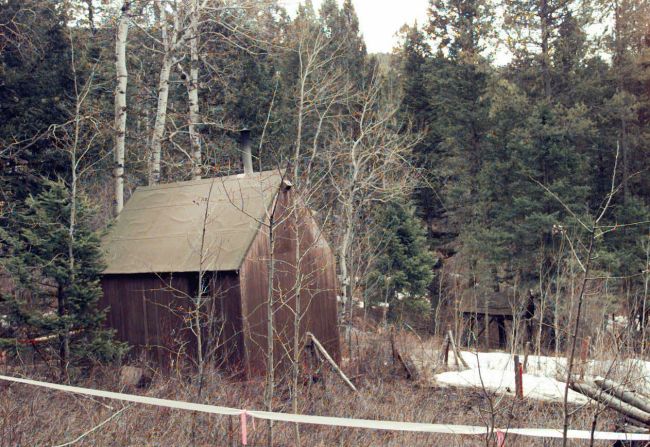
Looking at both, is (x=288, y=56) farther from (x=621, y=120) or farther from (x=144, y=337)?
(x=144, y=337)

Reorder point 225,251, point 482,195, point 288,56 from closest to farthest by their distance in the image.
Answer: point 225,251 < point 482,195 < point 288,56

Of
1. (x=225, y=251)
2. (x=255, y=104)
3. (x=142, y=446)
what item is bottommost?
(x=142, y=446)

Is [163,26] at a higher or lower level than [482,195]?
higher

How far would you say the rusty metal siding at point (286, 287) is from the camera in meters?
10.5

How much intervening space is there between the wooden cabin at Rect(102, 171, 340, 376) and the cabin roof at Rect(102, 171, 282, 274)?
0.09 feet

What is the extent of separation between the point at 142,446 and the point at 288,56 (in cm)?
3089

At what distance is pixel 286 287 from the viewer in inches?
460

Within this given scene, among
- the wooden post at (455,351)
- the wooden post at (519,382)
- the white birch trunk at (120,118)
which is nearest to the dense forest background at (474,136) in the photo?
the white birch trunk at (120,118)

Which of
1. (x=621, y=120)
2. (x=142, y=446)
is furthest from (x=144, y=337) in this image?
(x=621, y=120)

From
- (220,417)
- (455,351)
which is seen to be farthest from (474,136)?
(220,417)

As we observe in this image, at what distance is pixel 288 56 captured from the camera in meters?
34.4

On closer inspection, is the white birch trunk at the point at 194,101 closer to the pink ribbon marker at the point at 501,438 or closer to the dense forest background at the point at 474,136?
the dense forest background at the point at 474,136

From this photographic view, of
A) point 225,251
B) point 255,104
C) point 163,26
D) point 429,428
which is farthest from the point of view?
point 255,104

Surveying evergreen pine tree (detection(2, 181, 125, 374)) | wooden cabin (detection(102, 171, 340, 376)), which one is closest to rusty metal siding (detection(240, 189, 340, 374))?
wooden cabin (detection(102, 171, 340, 376))
